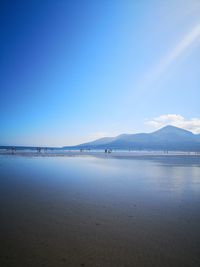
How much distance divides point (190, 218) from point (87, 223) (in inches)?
156

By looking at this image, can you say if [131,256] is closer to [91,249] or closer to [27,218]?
[91,249]

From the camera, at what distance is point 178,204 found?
7.45m

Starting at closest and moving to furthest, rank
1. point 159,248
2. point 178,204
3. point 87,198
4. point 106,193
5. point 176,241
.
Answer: point 159,248
point 176,241
point 178,204
point 87,198
point 106,193

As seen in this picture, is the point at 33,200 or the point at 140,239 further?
the point at 33,200

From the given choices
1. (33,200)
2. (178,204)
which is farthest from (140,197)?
(33,200)

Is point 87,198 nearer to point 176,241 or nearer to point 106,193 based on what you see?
point 106,193

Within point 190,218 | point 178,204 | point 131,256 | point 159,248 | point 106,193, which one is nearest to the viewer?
point 131,256

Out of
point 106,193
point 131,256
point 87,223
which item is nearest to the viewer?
point 131,256

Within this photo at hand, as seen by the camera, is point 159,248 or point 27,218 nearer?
point 159,248

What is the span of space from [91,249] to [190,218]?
4197mm

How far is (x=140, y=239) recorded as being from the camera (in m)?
4.41

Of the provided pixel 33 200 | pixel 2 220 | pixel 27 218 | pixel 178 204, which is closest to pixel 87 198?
pixel 33 200

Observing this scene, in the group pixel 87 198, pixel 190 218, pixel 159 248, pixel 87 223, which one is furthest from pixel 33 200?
pixel 190 218

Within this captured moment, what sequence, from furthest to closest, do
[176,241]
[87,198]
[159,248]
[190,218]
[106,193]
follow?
[106,193], [87,198], [190,218], [176,241], [159,248]
